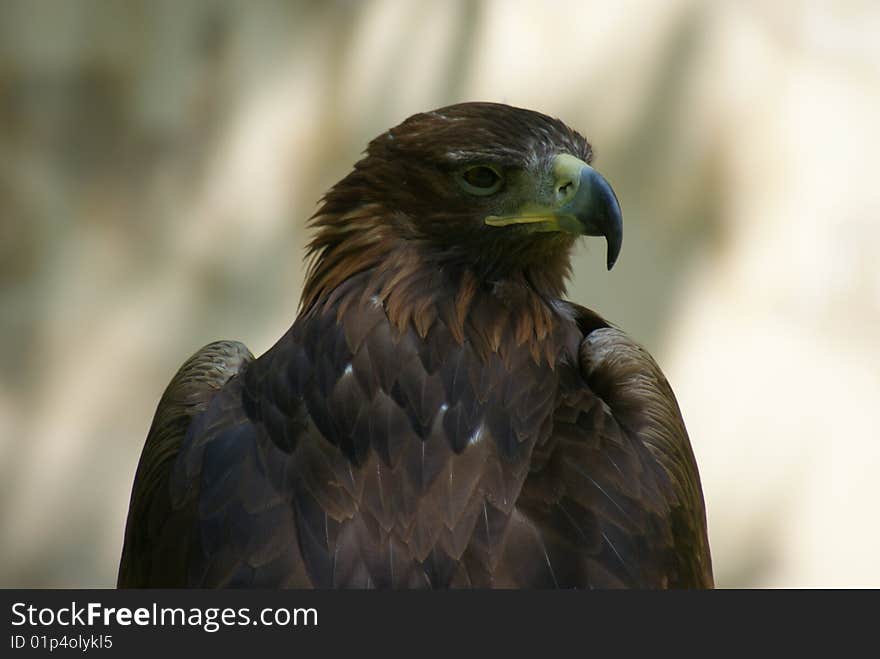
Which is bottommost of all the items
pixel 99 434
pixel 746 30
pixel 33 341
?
pixel 99 434

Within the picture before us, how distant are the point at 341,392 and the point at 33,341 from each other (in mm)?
2107

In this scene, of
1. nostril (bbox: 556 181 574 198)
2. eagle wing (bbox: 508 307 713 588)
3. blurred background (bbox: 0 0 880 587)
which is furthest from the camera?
blurred background (bbox: 0 0 880 587)

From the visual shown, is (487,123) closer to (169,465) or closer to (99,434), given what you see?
(169,465)

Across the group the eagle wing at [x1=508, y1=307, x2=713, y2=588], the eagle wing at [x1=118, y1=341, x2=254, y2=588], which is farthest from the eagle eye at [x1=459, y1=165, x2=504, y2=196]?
the eagle wing at [x1=118, y1=341, x2=254, y2=588]

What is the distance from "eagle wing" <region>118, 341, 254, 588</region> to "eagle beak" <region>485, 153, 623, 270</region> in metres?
0.75

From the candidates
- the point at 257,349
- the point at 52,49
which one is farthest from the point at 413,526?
the point at 52,49

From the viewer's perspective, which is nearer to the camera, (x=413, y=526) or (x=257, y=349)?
(x=413, y=526)

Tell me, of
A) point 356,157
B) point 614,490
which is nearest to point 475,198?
point 614,490

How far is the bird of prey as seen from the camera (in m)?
2.24

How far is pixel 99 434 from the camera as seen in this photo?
413 centimetres

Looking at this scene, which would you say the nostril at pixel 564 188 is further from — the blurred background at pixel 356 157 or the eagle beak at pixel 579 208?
the blurred background at pixel 356 157

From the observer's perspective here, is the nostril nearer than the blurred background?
Yes

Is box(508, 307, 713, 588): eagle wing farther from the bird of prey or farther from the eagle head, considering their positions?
the eagle head

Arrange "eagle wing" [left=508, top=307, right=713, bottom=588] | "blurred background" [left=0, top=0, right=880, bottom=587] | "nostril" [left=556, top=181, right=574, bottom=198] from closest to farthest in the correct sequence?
"eagle wing" [left=508, top=307, right=713, bottom=588] < "nostril" [left=556, top=181, right=574, bottom=198] < "blurred background" [left=0, top=0, right=880, bottom=587]
